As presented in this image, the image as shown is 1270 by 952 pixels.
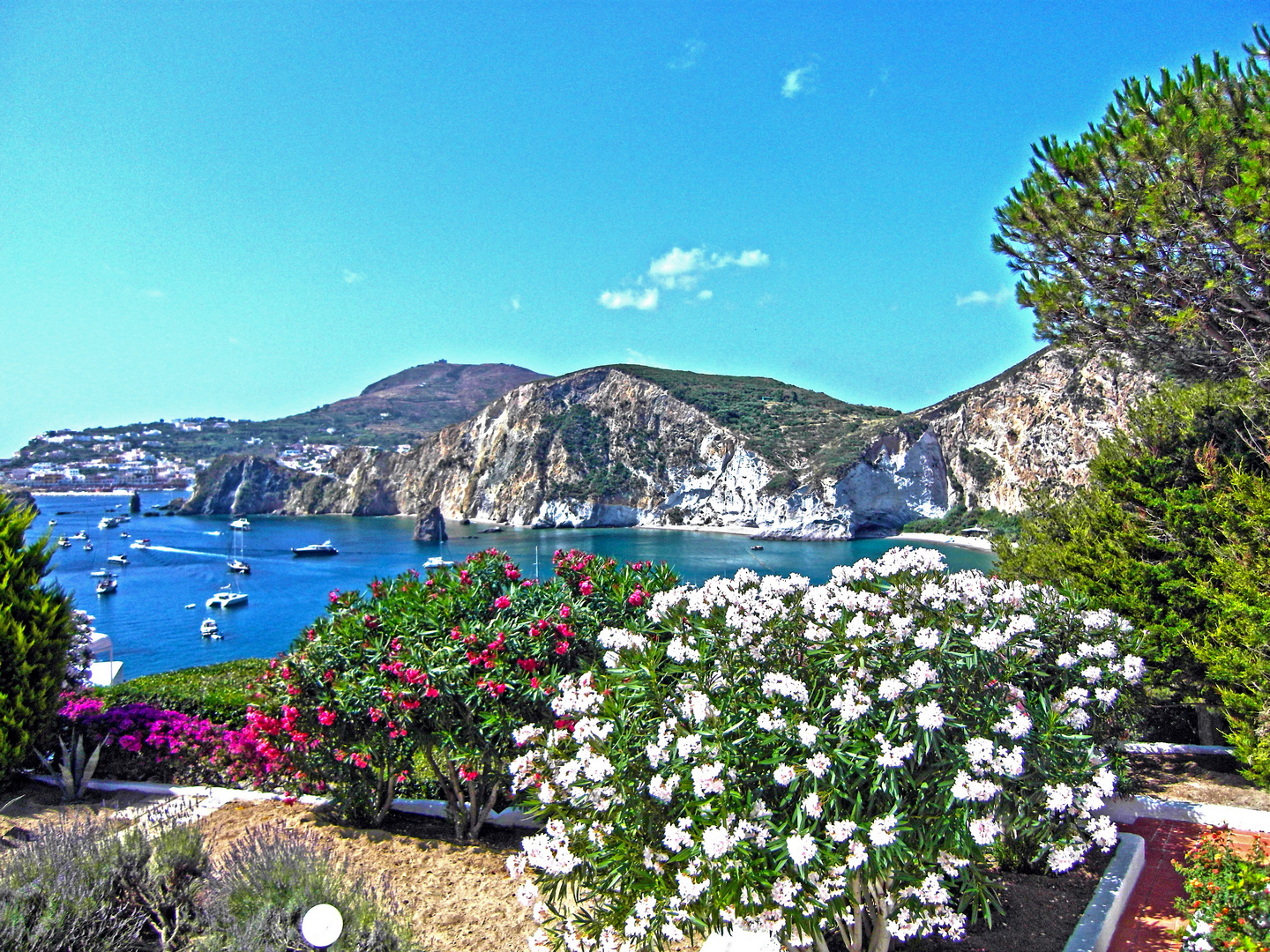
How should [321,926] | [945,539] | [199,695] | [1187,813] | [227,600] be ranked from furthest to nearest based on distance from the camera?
[945,539]
[227,600]
[199,695]
[1187,813]
[321,926]

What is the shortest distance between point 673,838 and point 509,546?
255ft

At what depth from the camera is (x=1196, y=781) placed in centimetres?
756

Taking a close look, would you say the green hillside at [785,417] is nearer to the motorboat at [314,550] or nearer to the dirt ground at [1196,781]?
the motorboat at [314,550]

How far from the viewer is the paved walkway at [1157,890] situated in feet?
14.9

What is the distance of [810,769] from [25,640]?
23.4 ft

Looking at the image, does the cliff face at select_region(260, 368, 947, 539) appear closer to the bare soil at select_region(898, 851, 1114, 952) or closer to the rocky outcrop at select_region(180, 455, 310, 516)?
the rocky outcrop at select_region(180, 455, 310, 516)

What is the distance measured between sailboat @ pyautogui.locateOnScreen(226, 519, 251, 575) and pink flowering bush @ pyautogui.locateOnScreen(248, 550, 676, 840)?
6701 cm

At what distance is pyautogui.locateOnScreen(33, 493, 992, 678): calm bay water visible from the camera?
145ft

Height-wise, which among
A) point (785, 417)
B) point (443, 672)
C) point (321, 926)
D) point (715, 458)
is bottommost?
point (321, 926)

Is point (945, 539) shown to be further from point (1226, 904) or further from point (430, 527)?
point (1226, 904)

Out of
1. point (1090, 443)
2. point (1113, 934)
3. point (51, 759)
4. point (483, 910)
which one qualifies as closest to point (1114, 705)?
point (1113, 934)

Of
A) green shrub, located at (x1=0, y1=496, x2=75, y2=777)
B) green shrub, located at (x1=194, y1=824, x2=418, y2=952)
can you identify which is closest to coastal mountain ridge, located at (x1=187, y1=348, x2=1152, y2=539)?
green shrub, located at (x1=0, y1=496, x2=75, y2=777)

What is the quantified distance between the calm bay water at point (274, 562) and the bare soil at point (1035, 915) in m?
21.7

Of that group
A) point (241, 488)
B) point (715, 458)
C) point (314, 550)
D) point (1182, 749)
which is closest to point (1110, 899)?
point (1182, 749)
